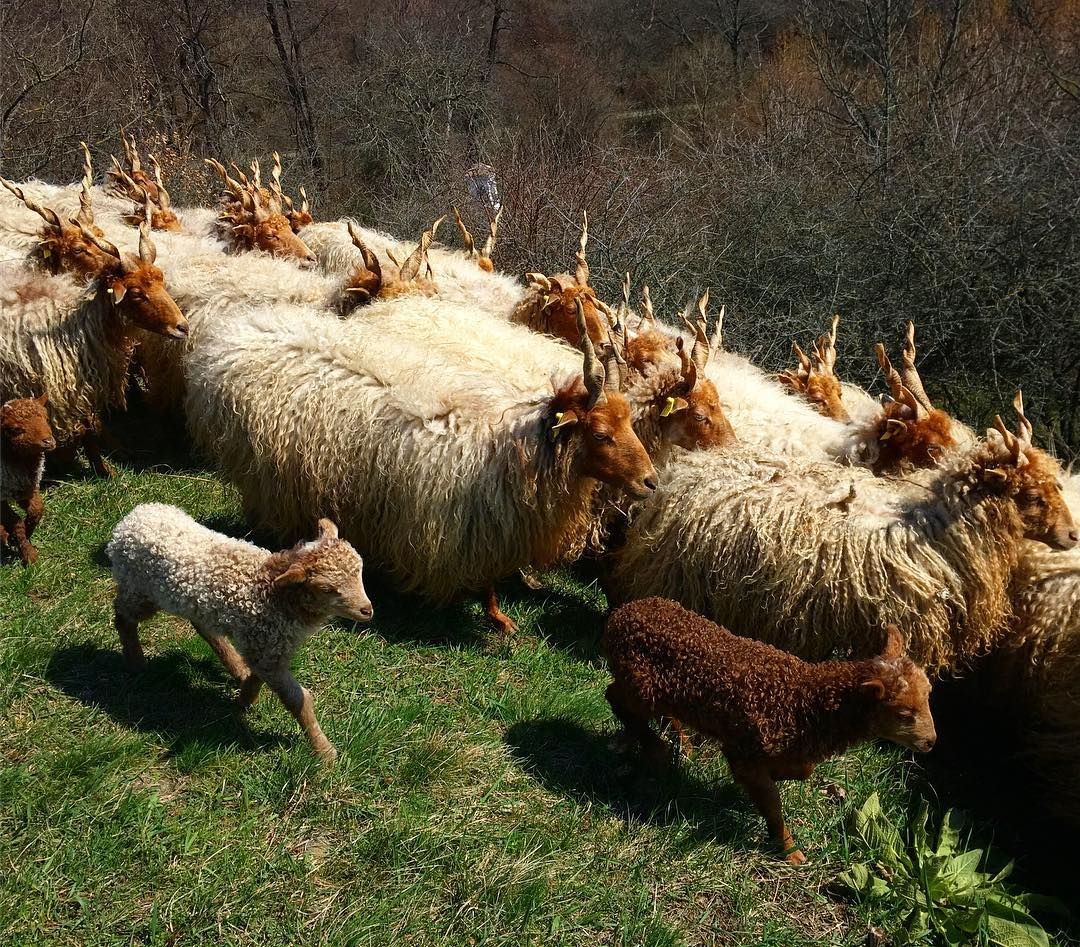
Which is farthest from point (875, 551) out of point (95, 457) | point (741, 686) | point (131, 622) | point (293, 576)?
point (95, 457)

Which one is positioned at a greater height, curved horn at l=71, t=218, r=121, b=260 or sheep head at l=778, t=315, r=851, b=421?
curved horn at l=71, t=218, r=121, b=260

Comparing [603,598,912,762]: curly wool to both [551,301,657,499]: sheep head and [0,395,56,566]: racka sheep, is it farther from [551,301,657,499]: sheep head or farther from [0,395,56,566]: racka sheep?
[0,395,56,566]: racka sheep

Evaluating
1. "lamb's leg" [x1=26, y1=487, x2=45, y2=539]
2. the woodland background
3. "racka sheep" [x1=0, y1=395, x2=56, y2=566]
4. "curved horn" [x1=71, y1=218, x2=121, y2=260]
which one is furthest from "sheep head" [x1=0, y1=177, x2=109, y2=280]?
the woodland background

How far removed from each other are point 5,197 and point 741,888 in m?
9.01

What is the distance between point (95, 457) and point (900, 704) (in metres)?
5.23

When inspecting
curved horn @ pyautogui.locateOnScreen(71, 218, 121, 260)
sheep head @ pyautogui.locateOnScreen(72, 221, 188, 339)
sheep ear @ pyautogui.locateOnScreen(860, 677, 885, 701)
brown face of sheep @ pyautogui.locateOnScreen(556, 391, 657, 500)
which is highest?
curved horn @ pyautogui.locateOnScreen(71, 218, 121, 260)

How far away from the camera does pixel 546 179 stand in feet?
33.7

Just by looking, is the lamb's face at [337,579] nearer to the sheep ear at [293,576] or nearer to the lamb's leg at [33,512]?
the sheep ear at [293,576]

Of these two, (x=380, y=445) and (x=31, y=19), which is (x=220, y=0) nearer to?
(x=31, y=19)

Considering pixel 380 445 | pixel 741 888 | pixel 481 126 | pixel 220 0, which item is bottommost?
pixel 741 888

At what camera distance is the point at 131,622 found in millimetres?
3801

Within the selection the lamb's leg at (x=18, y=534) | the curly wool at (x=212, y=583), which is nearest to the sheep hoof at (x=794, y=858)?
the curly wool at (x=212, y=583)

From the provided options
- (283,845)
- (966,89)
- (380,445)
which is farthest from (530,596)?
(966,89)

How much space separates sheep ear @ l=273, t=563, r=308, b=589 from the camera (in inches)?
126
